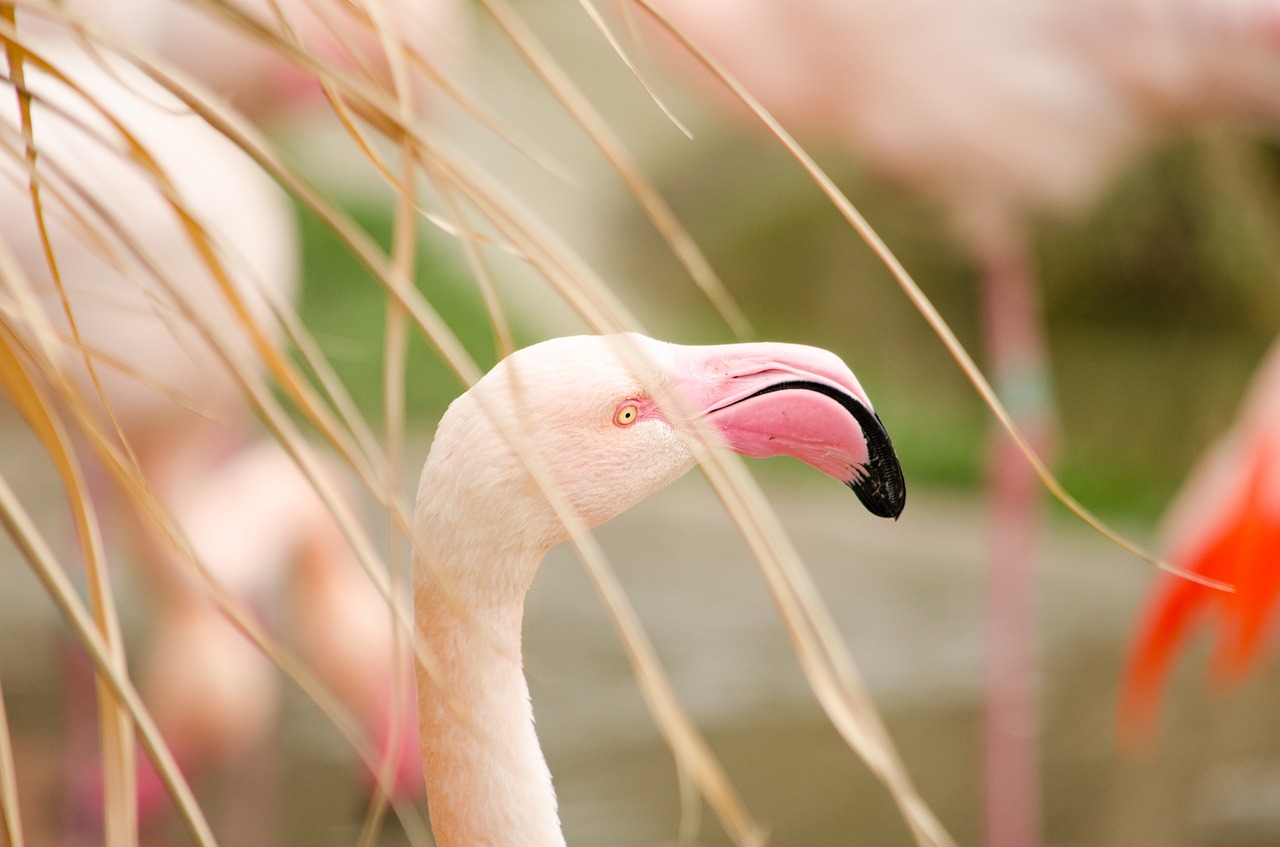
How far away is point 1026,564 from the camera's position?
276cm

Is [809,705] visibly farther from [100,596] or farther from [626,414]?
[100,596]

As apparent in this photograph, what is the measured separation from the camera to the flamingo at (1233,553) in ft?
6.39

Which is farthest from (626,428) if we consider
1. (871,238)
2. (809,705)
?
(809,705)

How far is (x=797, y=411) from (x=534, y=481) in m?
0.15

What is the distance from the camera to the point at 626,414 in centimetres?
81

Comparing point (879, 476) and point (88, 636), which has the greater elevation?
point (88, 636)

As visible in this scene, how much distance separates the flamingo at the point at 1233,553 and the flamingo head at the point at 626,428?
1364 millimetres

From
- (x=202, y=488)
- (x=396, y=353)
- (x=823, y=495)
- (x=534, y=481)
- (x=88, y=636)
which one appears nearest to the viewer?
(x=88, y=636)

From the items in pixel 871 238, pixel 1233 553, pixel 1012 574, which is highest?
pixel 871 238

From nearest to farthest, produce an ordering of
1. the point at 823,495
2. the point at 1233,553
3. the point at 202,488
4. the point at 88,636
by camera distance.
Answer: the point at 88,636 < the point at 1233,553 < the point at 202,488 < the point at 823,495

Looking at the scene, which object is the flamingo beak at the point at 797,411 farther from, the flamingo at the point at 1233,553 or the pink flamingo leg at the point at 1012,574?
the pink flamingo leg at the point at 1012,574

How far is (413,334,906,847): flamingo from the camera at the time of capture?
0.77 meters

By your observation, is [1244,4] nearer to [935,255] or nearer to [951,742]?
[951,742]

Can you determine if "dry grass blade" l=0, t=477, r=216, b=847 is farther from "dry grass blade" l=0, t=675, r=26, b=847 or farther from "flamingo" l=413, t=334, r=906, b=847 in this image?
"flamingo" l=413, t=334, r=906, b=847
